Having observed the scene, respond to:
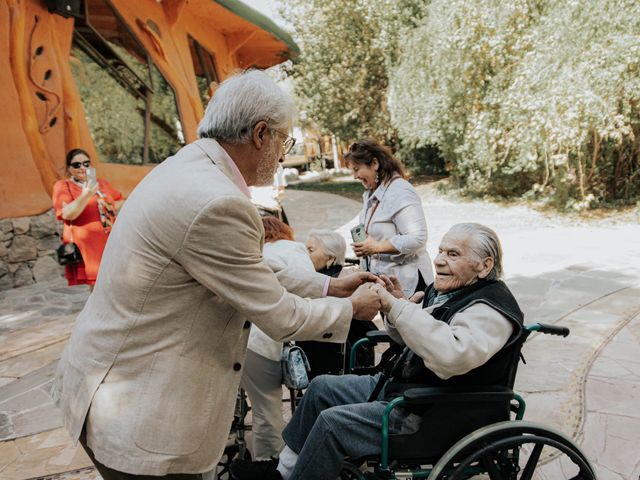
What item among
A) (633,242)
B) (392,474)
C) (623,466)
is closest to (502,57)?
(633,242)

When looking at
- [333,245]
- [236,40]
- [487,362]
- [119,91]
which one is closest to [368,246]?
[333,245]

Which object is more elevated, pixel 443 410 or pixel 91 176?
pixel 91 176

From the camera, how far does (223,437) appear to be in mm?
1435

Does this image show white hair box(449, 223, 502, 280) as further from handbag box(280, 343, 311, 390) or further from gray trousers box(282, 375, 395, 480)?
handbag box(280, 343, 311, 390)

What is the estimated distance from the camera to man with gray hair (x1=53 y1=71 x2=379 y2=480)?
1.25 m

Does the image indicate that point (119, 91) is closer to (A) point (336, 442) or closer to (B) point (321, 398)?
(B) point (321, 398)

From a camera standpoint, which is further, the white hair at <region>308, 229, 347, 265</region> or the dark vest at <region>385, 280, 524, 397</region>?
the white hair at <region>308, 229, 347, 265</region>

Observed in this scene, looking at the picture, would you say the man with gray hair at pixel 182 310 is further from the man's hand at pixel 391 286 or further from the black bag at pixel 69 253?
the black bag at pixel 69 253

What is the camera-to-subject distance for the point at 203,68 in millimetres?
9875

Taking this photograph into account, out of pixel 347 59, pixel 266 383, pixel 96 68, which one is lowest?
pixel 266 383

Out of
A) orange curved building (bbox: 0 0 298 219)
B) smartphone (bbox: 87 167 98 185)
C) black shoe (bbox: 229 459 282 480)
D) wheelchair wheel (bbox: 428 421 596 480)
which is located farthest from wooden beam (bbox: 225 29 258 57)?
wheelchair wheel (bbox: 428 421 596 480)

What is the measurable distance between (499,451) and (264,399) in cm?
110

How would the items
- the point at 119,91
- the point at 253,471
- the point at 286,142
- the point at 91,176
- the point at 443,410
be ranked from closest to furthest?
1. the point at 286,142
2. the point at 443,410
3. the point at 253,471
4. the point at 91,176
5. the point at 119,91

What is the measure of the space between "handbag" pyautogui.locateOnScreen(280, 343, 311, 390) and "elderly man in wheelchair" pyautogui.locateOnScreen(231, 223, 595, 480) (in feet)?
0.97
